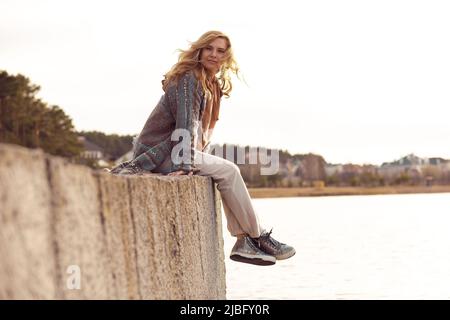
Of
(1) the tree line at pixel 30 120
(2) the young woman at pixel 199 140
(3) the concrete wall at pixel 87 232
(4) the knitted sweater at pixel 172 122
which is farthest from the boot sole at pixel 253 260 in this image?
(1) the tree line at pixel 30 120

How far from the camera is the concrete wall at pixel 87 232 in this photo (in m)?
2.35

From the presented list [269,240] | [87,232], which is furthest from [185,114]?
[87,232]

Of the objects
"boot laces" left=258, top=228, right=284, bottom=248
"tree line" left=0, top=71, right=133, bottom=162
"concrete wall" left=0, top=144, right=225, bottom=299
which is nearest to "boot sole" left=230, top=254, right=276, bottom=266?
"boot laces" left=258, top=228, right=284, bottom=248

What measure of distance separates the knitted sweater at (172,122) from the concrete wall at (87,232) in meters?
0.83

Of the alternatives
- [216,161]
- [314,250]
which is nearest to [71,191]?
[216,161]

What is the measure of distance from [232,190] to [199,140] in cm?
41

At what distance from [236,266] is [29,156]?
29.5 metres

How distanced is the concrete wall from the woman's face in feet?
4.49

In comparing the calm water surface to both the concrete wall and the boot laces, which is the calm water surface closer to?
the boot laces

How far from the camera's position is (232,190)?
19.1ft

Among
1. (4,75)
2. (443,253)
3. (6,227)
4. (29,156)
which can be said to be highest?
(4,75)

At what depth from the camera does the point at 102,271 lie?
10.0 feet

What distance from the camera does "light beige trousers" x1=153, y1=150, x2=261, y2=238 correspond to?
5758 mm
